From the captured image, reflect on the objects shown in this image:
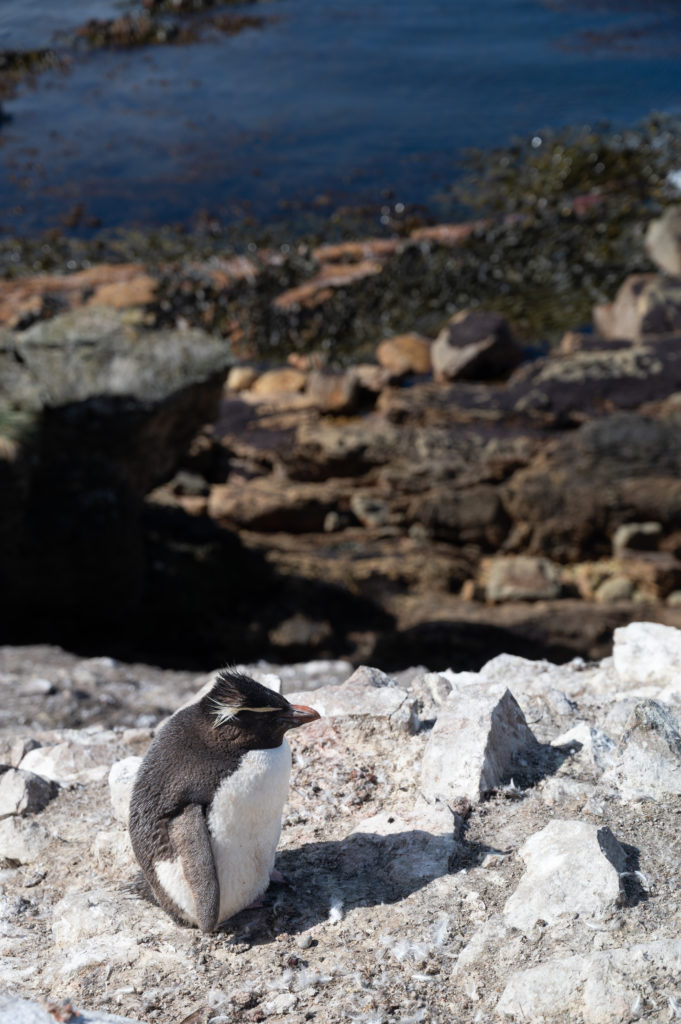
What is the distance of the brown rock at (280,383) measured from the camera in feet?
47.8

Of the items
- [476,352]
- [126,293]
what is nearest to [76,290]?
[126,293]

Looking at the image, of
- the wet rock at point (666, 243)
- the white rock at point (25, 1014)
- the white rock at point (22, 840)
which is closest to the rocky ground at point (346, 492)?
the wet rock at point (666, 243)

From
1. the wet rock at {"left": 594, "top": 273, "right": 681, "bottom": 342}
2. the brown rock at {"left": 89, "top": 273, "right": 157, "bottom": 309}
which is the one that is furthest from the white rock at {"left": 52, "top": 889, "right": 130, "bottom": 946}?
the brown rock at {"left": 89, "top": 273, "right": 157, "bottom": 309}

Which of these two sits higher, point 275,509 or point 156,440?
point 156,440

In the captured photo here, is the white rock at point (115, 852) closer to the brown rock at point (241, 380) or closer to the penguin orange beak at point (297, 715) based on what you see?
the penguin orange beak at point (297, 715)

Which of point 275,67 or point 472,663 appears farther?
point 275,67

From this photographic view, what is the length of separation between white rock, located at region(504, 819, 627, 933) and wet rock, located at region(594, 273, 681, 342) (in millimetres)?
11262

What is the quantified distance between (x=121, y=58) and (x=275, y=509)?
1811cm

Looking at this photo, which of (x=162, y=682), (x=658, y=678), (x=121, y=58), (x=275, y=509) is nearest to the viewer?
(x=658, y=678)

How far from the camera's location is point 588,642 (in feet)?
27.8

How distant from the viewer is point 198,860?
8.63 feet

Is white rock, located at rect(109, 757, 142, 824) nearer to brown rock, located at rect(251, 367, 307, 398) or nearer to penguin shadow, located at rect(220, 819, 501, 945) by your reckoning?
penguin shadow, located at rect(220, 819, 501, 945)

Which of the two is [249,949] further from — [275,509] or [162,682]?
[275,509]

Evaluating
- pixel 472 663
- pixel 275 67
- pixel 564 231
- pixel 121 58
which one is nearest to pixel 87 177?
pixel 121 58
